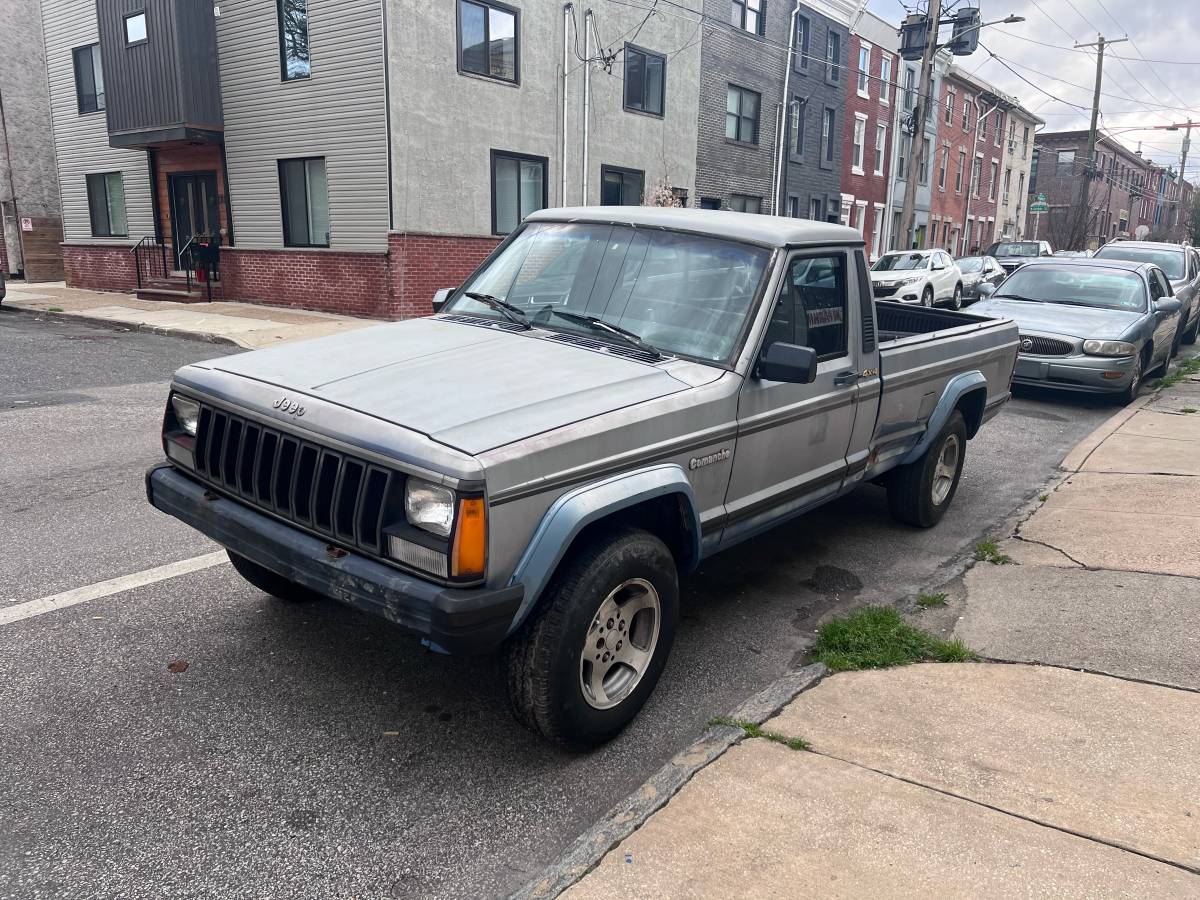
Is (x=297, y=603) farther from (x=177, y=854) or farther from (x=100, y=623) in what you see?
(x=177, y=854)

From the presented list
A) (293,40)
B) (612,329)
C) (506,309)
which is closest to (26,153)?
(293,40)

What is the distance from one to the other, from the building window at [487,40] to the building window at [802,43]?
1336 cm

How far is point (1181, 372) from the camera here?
1348 centimetres

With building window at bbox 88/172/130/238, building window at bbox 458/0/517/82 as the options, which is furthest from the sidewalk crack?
building window at bbox 88/172/130/238

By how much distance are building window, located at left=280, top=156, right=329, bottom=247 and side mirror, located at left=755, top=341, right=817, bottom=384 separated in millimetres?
15918

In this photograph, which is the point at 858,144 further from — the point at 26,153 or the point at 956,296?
the point at 26,153

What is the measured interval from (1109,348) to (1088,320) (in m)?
0.75

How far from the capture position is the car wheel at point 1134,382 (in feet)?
34.6

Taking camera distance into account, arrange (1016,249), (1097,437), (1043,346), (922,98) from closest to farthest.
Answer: (1097,437)
(1043,346)
(922,98)
(1016,249)

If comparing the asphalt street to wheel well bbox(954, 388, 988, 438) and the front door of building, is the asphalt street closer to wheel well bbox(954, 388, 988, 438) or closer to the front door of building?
wheel well bbox(954, 388, 988, 438)

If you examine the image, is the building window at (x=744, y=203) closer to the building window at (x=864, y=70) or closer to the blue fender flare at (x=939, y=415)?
the building window at (x=864, y=70)

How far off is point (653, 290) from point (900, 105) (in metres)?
37.0

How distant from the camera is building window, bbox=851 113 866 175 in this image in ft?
110

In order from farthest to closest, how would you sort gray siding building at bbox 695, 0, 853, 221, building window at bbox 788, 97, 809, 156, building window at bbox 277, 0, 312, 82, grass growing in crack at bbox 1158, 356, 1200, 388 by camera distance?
building window at bbox 788, 97, 809, 156
gray siding building at bbox 695, 0, 853, 221
building window at bbox 277, 0, 312, 82
grass growing in crack at bbox 1158, 356, 1200, 388
